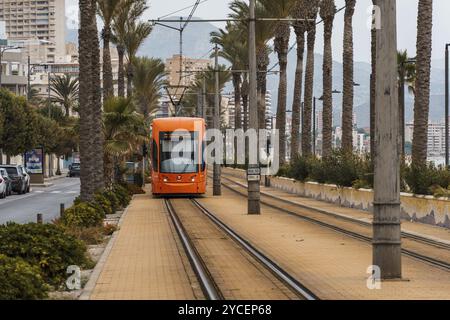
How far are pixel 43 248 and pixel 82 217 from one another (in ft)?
35.6

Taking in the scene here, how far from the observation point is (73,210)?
27844mm

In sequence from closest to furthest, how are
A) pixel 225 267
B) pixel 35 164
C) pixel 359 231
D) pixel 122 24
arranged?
pixel 225 267 < pixel 359 231 < pixel 122 24 < pixel 35 164

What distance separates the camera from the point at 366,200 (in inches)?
1441

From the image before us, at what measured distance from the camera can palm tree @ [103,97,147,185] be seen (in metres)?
44.2

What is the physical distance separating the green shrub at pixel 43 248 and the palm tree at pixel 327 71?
120ft

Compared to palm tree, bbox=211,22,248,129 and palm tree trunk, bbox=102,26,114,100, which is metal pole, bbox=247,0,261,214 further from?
palm tree, bbox=211,22,248,129

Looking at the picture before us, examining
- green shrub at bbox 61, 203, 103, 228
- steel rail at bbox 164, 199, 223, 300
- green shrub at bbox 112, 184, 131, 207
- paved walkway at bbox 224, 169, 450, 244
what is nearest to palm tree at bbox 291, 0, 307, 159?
paved walkway at bbox 224, 169, 450, 244

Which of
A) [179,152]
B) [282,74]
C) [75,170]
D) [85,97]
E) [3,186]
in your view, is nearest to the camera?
[85,97]

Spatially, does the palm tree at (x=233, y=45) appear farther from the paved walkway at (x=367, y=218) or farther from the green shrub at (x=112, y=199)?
the green shrub at (x=112, y=199)

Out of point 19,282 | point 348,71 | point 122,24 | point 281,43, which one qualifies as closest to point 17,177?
point 122,24

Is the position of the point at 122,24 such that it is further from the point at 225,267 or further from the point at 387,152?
the point at 387,152

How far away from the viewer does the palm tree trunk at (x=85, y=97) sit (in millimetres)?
31391

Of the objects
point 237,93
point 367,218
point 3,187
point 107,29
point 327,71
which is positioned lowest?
point 367,218
